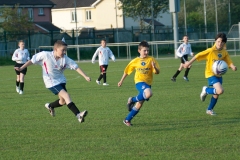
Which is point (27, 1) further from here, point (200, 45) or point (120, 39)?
point (200, 45)

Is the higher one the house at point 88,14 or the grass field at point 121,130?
the house at point 88,14

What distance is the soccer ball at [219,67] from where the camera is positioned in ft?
35.0

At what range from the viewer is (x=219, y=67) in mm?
10664

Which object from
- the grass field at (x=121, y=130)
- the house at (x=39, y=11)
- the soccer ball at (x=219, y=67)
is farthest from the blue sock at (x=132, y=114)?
the house at (x=39, y=11)

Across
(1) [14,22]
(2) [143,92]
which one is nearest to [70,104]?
(2) [143,92]

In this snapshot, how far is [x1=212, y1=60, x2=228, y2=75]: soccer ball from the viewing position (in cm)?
1066

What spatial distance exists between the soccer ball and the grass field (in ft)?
2.81

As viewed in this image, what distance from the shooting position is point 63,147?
814cm

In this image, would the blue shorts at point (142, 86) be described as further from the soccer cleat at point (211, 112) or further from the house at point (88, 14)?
the house at point (88, 14)

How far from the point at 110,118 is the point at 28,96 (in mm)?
5990

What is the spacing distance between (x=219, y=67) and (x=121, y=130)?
2.51 meters

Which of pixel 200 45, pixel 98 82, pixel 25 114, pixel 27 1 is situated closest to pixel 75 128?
pixel 25 114

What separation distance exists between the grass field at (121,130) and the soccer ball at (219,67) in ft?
2.81

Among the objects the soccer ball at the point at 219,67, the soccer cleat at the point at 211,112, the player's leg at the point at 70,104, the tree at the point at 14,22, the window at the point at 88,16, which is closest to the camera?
the player's leg at the point at 70,104
